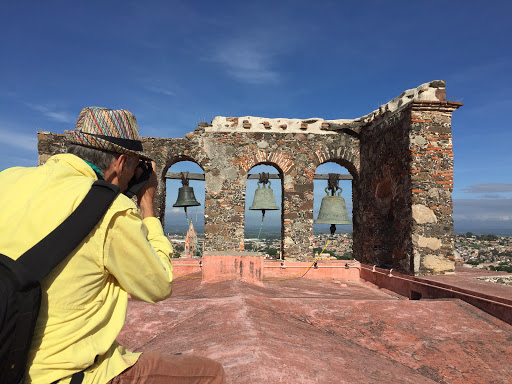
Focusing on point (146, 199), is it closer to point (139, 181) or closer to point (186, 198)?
point (139, 181)

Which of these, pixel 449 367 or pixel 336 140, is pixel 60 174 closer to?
pixel 449 367

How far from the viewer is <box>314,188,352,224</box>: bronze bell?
8164 mm

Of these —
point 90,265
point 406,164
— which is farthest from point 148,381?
point 406,164

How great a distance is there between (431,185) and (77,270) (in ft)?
22.1

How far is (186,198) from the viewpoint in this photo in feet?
32.0

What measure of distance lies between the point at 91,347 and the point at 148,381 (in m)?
0.34

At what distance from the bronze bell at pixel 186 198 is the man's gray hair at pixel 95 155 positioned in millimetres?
8303

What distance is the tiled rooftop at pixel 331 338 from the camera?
228 centimetres

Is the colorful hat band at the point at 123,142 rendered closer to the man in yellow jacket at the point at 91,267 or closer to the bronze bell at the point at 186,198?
the man in yellow jacket at the point at 91,267

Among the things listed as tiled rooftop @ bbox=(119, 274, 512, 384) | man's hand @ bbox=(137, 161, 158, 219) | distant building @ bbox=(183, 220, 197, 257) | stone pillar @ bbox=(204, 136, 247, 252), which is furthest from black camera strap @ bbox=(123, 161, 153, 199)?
distant building @ bbox=(183, 220, 197, 257)

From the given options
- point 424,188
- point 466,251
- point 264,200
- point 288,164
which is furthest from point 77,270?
point 466,251

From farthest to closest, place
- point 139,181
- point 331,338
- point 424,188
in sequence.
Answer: point 424,188 < point 331,338 < point 139,181

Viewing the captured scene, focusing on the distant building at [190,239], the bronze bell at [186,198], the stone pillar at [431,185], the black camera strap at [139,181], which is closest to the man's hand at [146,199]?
the black camera strap at [139,181]

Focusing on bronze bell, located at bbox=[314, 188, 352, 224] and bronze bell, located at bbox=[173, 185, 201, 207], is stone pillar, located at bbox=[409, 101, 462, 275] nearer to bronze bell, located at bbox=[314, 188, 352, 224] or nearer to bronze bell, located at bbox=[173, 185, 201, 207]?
bronze bell, located at bbox=[314, 188, 352, 224]
